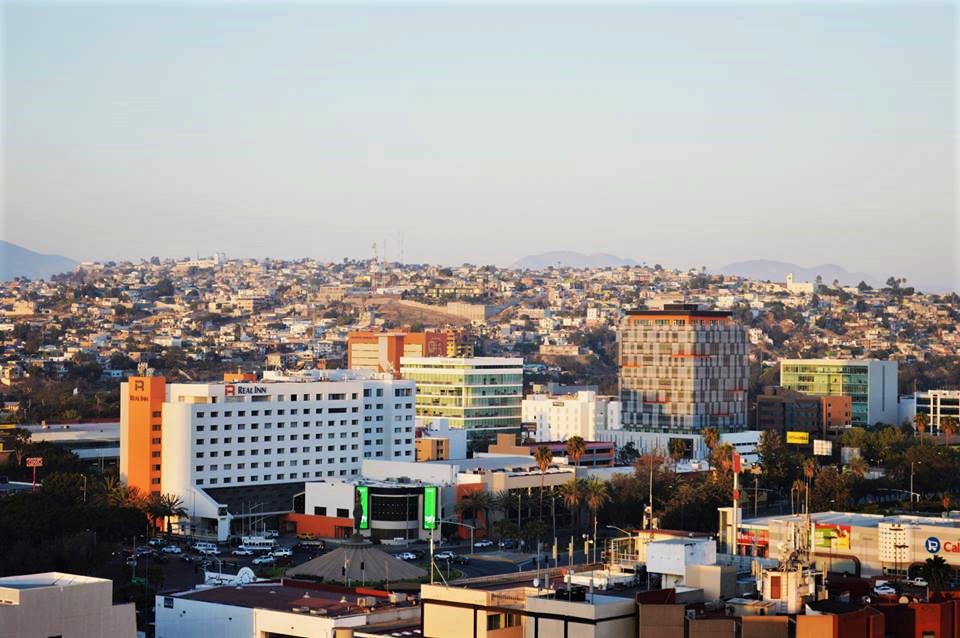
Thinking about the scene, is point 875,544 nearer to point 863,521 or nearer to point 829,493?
point 863,521

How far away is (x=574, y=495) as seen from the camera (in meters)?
99.8

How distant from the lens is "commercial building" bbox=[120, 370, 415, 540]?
99812 mm

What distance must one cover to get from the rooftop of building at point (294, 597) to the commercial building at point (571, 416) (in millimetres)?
90435

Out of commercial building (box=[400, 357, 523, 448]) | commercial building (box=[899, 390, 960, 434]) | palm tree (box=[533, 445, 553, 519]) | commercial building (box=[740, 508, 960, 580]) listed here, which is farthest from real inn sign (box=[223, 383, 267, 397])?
commercial building (box=[899, 390, 960, 434])

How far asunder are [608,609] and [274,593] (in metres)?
17.0

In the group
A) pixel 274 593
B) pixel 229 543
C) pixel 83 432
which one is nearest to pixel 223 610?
pixel 274 593

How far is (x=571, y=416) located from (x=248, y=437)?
49.3 m

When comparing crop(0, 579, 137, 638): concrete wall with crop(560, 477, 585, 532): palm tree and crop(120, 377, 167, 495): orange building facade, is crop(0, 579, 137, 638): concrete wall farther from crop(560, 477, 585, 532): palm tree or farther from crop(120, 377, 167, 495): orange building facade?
crop(560, 477, 585, 532): palm tree

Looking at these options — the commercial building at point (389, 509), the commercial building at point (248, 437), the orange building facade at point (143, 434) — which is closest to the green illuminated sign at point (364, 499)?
the commercial building at point (389, 509)

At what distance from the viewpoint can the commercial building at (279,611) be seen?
1873 inches

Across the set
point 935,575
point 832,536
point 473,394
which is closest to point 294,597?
point 935,575

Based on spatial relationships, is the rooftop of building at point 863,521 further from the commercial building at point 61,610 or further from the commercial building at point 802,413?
the commercial building at point 802,413

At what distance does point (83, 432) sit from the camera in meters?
127

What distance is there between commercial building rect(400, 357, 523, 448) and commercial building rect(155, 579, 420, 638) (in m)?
90.9
